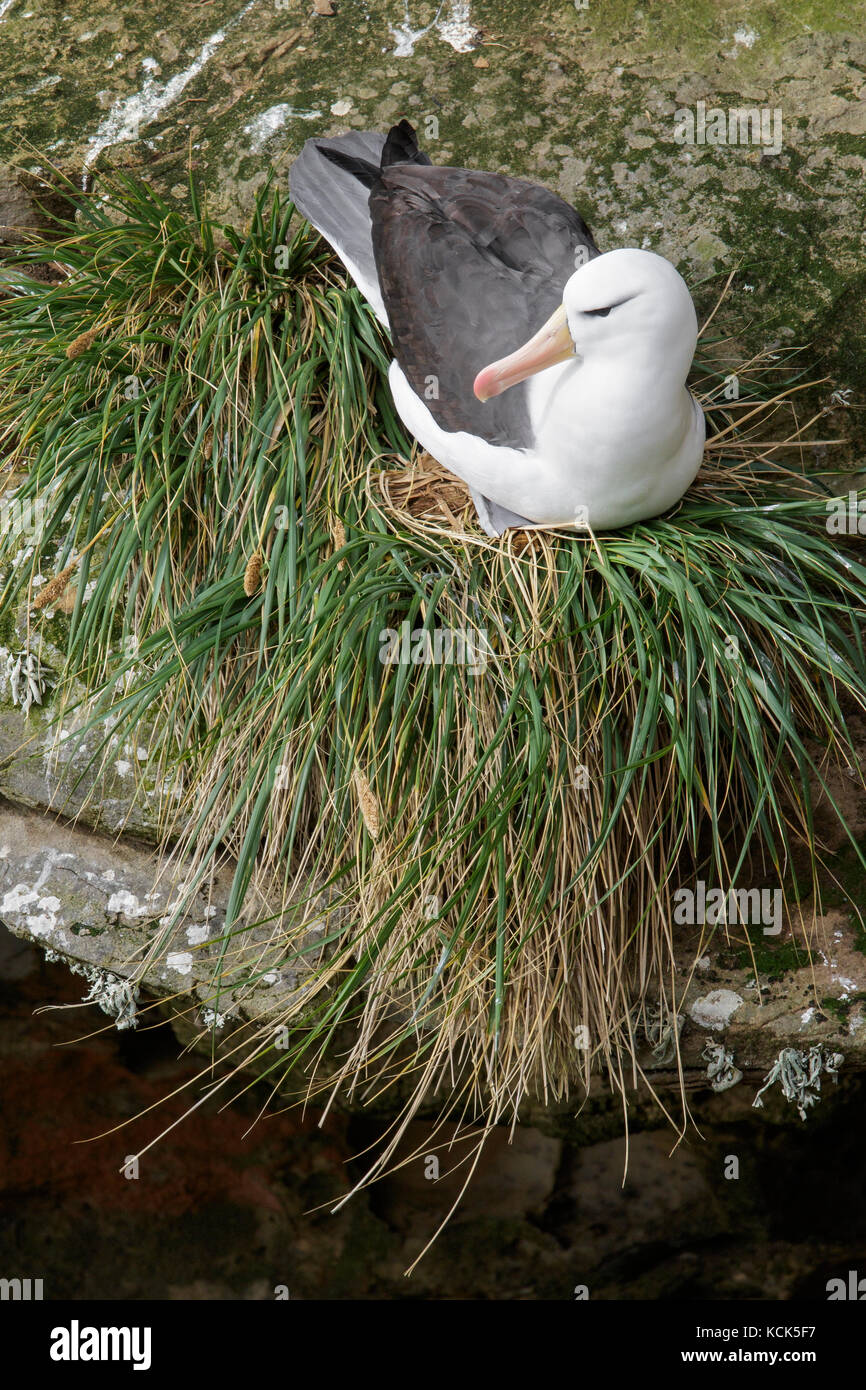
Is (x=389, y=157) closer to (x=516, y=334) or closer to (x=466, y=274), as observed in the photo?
(x=466, y=274)

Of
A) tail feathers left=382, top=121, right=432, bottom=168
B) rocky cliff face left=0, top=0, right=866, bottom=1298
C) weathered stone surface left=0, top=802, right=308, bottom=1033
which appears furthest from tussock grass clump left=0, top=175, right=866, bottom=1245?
tail feathers left=382, top=121, right=432, bottom=168

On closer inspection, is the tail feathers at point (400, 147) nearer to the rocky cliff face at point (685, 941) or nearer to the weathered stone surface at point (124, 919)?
the rocky cliff face at point (685, 941)

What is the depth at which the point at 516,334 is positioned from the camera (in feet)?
7.98

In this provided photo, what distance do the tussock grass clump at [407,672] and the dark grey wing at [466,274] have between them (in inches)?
10.3

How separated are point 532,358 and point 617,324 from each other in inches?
7.1

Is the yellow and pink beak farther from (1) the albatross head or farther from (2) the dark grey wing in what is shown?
(2) the dark grey wing

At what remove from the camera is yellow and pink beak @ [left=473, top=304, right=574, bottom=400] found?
2.19 m

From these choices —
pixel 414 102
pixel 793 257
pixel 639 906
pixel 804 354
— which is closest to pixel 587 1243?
pixel 639 906

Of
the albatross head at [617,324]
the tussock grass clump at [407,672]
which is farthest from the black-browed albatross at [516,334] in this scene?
the tussock grass clump at [407,672]

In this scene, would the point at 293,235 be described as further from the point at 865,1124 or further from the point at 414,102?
the point at 865,1124

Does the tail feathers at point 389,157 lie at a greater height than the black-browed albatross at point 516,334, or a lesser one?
greater

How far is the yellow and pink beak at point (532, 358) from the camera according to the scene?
7.19ft

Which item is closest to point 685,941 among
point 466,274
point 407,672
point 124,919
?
point 407,672

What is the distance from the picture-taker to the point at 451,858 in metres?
2.37
